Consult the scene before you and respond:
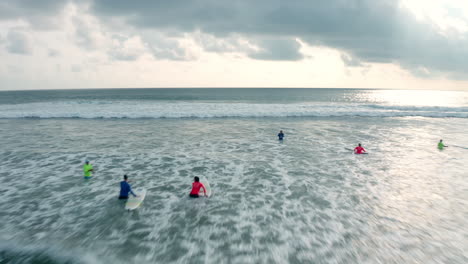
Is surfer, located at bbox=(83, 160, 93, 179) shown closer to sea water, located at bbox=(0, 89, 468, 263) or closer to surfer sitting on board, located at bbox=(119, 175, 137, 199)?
sea water, located at bbox=(0, 89, 468, 263)

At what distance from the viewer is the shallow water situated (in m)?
7.44

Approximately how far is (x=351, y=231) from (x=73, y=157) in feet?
59.7

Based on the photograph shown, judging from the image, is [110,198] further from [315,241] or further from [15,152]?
[15,152]

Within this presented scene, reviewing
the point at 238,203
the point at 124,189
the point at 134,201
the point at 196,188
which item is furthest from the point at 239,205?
the point at 124,189

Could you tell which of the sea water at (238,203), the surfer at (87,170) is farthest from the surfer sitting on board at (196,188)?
the surfer at (87,170)

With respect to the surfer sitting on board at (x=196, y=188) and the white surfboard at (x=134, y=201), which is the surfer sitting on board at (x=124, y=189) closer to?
the white surfboard at (x=134, y=201)

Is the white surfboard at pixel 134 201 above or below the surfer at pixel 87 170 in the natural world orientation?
below

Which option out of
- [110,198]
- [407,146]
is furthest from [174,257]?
[407,146]

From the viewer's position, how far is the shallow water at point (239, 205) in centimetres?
744

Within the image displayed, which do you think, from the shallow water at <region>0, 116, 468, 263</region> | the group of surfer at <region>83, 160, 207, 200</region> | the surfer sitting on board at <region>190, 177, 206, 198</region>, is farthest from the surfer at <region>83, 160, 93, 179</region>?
the surfer sitting on board at <region>190, 177, 206, 198</region>

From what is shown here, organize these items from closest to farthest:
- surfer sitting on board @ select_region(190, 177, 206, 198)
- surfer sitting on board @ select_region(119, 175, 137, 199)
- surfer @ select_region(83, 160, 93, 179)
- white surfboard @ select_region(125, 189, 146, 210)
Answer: white surfboard @ select_region(125, 189, 146, 210) < surfer sitting on board @ select_region(119, 175, 137, 199) < surfer sitting on board @ select_region(190, 177, 206, 198) < surfer @ select_region(83, 160, 93, 179)

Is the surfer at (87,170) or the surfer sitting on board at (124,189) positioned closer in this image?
the surfer sitting on board at (124,189)

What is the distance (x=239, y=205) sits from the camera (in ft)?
33.9

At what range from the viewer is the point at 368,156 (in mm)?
17516
